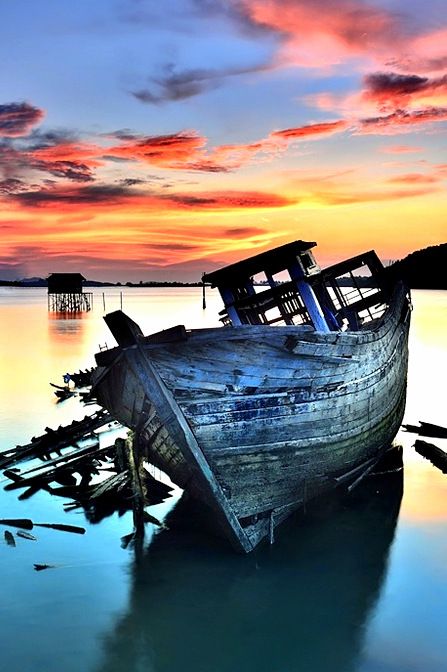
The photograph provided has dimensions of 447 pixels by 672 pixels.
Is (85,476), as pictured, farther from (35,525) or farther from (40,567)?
(40,567)

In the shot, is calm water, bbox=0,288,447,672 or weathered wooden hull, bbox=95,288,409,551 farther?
weathered wooden hull, bbox=95,288,409,551

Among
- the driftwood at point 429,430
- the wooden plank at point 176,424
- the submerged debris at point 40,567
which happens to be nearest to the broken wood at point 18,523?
the submerged debris at point 40,567

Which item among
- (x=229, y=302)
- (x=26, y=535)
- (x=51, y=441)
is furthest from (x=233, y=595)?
(x=51, y=441)

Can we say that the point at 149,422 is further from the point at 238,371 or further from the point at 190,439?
the point at 238,371

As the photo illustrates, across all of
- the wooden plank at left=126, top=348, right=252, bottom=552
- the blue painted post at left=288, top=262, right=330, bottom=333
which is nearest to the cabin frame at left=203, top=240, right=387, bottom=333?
the blue painted post at left=288, top=262, right=330, bottom=333

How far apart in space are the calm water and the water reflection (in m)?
0.02

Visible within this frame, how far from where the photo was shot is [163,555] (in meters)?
9.37

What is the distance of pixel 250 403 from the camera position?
870cm

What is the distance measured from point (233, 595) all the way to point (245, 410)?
8.76 ft

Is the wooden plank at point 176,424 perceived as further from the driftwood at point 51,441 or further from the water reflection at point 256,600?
the driftwood at point 51,441

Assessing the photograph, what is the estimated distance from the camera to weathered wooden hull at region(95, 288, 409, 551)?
832 cm

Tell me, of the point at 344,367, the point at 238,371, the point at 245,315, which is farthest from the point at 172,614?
the point at 245,315

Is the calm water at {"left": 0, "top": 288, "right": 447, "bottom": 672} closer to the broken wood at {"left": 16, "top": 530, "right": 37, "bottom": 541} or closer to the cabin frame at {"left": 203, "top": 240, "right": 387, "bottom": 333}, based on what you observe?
the broken wood at {"left": 16, "top": 530, "right": 37, "bottom": 541}

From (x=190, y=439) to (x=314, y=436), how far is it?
92.9 inches
